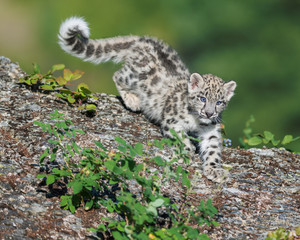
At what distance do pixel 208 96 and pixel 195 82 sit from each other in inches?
10.8

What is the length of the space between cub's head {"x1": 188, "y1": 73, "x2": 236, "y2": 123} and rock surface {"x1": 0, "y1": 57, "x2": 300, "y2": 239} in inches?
19.7

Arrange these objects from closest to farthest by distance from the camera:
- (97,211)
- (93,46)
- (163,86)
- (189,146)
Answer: (97,211) → (189,146) → (163,86) → (93,46)

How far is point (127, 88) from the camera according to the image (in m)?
7.38

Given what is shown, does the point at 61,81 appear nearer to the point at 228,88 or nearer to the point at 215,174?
the point at 228,88

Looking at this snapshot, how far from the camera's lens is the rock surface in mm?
4094

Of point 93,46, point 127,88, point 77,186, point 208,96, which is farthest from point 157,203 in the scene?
point 93,46

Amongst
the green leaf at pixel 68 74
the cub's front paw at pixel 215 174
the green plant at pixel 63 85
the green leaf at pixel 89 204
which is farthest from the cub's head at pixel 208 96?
the green leaf at pixel 89 204

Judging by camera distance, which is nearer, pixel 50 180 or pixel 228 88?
pixel 50 180

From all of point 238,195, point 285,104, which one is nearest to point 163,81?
point 238,195

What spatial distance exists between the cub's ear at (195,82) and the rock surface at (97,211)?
65 centimetres

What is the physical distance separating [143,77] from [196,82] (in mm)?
1084

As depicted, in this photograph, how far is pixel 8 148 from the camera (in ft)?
16.1

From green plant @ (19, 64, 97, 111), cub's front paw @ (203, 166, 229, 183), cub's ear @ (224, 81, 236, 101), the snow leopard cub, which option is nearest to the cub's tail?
the snow leopard cub

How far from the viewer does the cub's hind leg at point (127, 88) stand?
695cm
